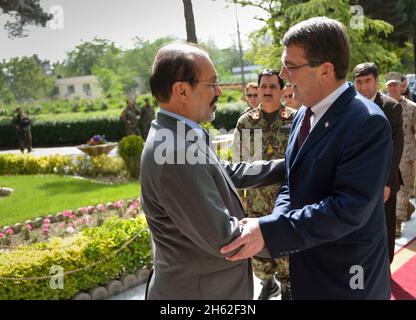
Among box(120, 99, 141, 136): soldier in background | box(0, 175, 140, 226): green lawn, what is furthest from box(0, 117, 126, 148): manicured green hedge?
box(0, 175, 140, 226): green lawn

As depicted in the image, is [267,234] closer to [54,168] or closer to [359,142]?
[359,142]

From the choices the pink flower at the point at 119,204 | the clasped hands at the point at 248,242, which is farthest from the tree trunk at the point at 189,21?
the clasped hands at the point at 248,242

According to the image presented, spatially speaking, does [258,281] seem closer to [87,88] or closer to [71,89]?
[87,88]

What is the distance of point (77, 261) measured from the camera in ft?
12.7

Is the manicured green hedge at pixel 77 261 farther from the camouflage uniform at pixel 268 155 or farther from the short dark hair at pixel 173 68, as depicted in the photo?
the short dark hair at pixel 173 68

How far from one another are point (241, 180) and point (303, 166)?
465 mm

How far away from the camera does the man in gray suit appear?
5.02ft

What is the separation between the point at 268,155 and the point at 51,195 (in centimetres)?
607

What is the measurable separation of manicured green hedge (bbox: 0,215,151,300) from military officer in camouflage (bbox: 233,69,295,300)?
1.35 metres

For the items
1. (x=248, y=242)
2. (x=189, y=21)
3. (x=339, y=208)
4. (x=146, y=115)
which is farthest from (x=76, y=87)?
(x=339, y=208)

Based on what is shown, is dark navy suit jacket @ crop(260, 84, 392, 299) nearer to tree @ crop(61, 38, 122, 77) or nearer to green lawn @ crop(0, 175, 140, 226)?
green lawn @ crop(0, 175, 140, 226)
